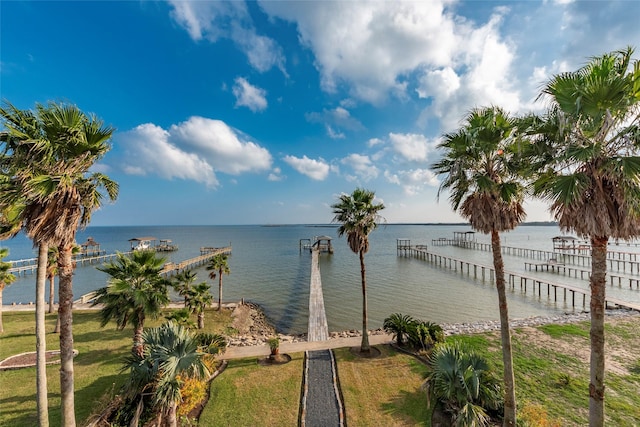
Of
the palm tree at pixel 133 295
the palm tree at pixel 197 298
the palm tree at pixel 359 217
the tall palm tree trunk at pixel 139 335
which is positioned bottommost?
the palm tree at pixel 197 298

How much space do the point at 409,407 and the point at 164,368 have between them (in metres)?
8.66

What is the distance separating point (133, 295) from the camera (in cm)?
1002

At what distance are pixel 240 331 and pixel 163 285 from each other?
420 inches

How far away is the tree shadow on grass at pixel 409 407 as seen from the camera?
931 cm

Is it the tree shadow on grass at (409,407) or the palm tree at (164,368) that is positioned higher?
the palm tree at (164,368)

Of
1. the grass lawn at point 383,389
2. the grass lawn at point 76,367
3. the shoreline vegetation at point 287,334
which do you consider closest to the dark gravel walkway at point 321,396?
the grass lawn at point 383,389

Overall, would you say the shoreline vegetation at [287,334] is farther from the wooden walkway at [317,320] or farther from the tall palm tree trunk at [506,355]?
the tall palm tree trunk at [506,355]

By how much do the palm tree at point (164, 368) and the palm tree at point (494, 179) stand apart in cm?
974

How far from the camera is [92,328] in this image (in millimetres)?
17828

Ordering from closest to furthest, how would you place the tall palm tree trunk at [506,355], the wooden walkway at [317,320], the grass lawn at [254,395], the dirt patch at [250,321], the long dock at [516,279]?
the tall palm tree trunk at [506,355]
the grass lawn at [254,395]
the wooden walkway at [317,320]
the dirt patch at [250,321]
the long dock at [516,279]

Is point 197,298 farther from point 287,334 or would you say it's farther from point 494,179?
point 494,179

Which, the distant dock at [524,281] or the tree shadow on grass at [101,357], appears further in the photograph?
the distant dock at [524,281]

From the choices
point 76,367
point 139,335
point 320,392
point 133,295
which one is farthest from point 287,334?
point 133,295

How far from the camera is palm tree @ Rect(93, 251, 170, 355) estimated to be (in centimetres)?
996
